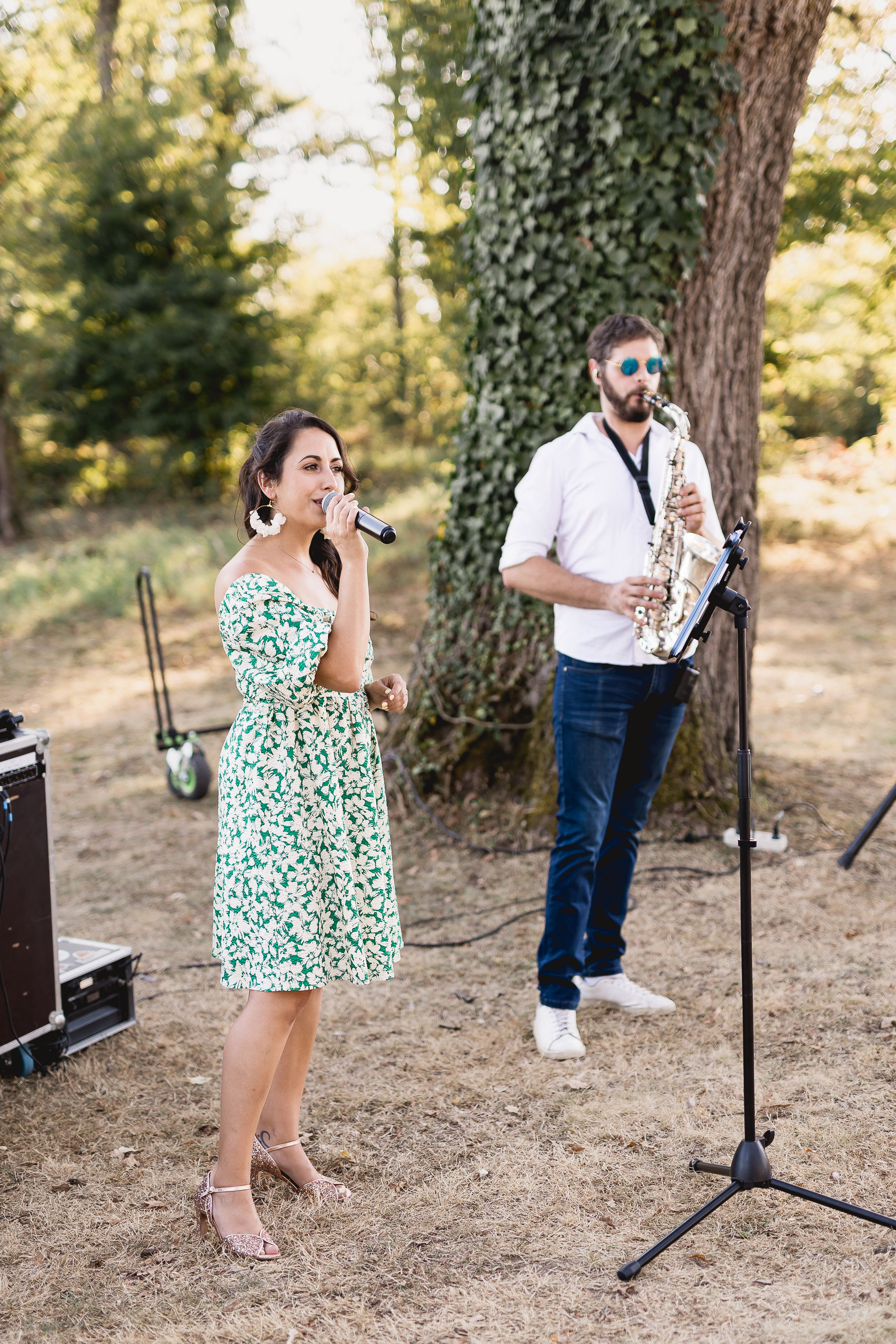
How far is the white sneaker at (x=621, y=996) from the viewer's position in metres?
3.78

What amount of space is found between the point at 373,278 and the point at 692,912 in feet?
61.7

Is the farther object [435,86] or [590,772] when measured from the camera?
[435,86]

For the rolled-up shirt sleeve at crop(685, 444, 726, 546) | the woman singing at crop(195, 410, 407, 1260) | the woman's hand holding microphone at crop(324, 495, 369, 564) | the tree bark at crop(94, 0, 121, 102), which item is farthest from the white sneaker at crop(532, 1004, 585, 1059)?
the tree bark at crop(94, 0, 121, 102)

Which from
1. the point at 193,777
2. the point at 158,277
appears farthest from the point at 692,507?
the point at 158,277

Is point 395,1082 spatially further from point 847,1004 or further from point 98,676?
point 98,676

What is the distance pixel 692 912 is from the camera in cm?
460

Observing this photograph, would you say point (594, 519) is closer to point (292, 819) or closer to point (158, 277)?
point (292, 819)

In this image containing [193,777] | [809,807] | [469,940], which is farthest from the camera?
[193,777]

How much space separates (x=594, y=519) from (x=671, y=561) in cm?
26

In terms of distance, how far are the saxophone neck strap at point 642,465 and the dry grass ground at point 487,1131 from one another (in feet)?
5.47

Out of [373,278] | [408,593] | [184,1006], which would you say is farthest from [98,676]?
[373,278]

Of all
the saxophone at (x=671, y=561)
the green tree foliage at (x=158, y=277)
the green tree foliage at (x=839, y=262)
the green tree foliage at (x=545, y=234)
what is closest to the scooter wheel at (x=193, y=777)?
the green tree foliage at (x=545, y=234)

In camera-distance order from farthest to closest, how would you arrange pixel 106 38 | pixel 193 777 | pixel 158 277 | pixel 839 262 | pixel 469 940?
1. pixel 106 38
2. pixel 158 277
3. pixel 839 262
4. pixel 193 777
5. pixel 469 940

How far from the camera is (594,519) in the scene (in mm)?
3359
